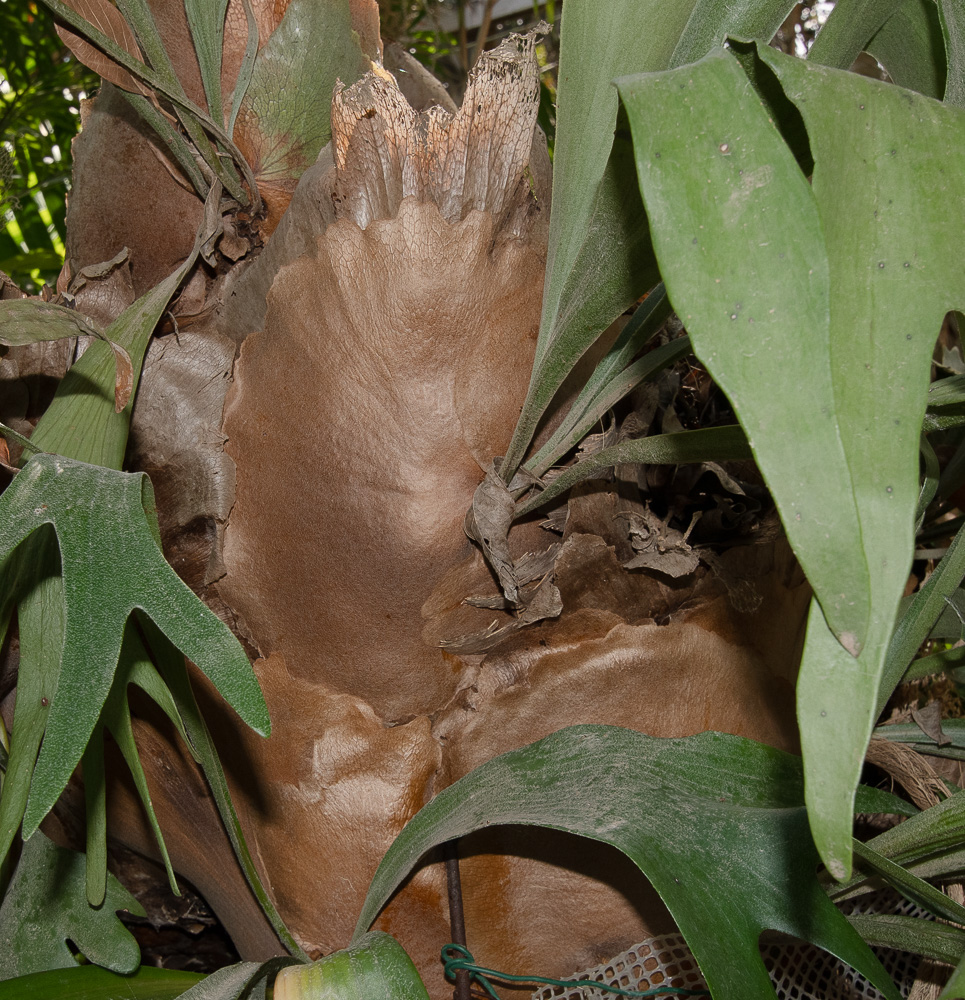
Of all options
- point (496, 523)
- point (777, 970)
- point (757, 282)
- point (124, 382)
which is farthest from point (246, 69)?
point (777, 970)

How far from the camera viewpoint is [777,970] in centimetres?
78

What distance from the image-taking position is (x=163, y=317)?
2.59ft

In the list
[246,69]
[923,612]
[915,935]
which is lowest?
[915,935]

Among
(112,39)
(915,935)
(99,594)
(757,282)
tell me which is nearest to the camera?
(757,282)

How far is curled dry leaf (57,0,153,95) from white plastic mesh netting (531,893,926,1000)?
0.92 metres

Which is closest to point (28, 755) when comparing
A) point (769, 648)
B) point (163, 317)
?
point (163, 317)

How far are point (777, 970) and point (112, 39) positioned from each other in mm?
1054

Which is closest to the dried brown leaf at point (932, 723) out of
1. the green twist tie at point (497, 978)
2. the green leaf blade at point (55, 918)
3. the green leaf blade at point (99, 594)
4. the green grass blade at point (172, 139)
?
the green twist tie at point (497, 978)

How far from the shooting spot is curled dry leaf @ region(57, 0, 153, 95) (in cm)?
75

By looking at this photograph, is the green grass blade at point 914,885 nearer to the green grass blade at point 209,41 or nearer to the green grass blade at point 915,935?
the green grass blade at point 915,935

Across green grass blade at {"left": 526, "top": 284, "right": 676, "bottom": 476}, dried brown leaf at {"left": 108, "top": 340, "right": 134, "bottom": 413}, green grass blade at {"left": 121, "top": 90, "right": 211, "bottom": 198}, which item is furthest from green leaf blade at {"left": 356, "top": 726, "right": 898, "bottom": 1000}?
green grass blade at {"left": 121, "top": 90, "right": 211, "bottom": 198}

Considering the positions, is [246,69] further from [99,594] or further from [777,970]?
[777,970]

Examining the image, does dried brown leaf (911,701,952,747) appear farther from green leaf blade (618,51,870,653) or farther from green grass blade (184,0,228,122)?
green grass blade (184,0,228,122)

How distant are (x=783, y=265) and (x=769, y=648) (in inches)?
21.6
